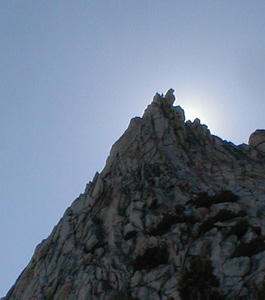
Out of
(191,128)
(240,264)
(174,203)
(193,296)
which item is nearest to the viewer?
(193,296)

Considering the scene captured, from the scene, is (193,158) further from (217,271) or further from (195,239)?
(217,271)

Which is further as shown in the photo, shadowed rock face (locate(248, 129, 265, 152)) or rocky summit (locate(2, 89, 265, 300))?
shadowed rock face (locate(248, 129, 265, 152))

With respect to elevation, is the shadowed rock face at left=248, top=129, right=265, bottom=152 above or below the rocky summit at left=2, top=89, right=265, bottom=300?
above

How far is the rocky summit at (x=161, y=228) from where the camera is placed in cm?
3544

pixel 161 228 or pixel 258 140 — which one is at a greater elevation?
pixel 258 140

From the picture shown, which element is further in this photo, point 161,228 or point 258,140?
point 258,140

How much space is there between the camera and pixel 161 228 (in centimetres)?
4162

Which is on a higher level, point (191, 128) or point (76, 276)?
point (191, 128)

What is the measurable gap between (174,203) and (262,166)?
13.2m

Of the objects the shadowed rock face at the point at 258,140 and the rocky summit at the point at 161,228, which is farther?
the shadowed rock face at the point at 258,140

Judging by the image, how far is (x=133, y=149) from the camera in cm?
5353

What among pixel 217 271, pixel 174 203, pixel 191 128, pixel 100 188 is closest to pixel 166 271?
pixel 217 271

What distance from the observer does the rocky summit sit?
35438 mm

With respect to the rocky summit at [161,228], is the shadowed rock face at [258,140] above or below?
above
